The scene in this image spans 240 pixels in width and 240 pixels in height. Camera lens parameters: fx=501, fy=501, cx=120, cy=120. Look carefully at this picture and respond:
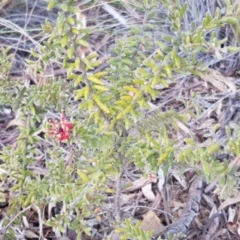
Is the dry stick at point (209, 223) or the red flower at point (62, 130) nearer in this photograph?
the red flower at point (62, 130)

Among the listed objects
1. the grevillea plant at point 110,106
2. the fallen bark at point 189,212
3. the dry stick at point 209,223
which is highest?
the grevillea plant at point 110,106

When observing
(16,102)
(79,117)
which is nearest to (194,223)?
(79,117)

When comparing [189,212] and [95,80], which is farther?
[189,212]

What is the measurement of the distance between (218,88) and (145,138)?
86 cm

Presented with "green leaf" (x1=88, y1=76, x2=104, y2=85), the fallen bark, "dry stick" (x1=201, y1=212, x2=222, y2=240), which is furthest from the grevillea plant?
"dry stick" (x1=201, y1=212, x2=222, y2=240)

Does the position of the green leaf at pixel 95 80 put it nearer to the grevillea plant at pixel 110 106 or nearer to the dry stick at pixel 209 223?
the grevillea plant at pixel 110 106

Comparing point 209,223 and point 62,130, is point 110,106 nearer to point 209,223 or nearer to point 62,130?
point 62,130

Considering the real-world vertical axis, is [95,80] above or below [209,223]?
above

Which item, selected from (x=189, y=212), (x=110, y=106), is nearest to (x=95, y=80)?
(x=110, y=106)

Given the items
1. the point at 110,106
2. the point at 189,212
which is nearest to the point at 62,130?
the point at 110,106

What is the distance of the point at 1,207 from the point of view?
1700mm

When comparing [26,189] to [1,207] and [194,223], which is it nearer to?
[1,207]

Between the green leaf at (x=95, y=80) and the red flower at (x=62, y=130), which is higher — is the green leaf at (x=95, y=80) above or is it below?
above

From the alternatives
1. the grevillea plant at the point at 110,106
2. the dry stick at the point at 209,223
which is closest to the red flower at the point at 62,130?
the grevillea plant at the point at 110,106
